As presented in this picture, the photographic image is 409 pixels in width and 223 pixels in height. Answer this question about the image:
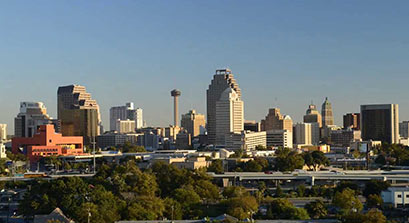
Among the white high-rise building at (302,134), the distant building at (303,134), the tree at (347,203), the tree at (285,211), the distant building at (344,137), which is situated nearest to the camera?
the tree at (285,211)

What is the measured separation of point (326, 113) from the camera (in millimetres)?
191500

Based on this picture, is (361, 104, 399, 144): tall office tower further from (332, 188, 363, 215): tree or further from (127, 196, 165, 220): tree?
(127, 196, 165, 220): tree

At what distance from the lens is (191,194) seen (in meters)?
43.8

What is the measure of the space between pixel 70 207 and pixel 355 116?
15796 centimetres

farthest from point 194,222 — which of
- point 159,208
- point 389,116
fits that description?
point 389,116

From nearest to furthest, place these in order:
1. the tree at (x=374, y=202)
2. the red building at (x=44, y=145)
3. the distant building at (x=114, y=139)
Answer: the tree at (x=374, y=202)
the red building at (x=44, y=145)
the distant building at (x=114, y=139)

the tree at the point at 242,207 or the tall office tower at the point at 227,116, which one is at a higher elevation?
the tall office tower at the point at 227,116

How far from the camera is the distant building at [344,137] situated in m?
153

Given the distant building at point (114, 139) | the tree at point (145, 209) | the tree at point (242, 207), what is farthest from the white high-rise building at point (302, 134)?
the tree at point (145, 209)

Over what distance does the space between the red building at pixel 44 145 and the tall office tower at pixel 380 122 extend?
65.5 meters

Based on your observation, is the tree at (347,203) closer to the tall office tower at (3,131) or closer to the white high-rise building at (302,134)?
the white high-rise building at (302,134)

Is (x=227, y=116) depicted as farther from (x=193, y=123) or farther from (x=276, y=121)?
(x=193, y=123)

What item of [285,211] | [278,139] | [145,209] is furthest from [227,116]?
[145,209]

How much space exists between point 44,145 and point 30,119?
155ft
